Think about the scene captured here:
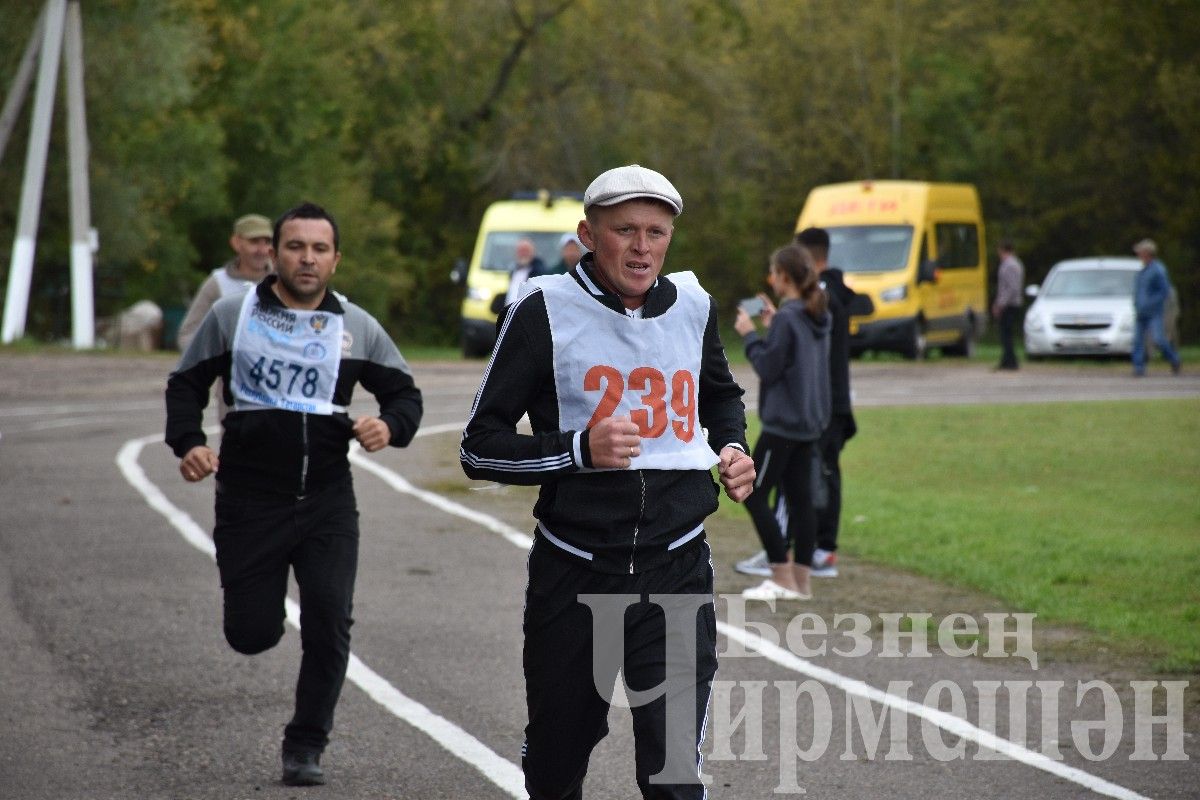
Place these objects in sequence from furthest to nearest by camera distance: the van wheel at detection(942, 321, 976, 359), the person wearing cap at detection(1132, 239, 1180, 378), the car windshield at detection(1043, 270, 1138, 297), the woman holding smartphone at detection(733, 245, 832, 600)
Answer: the van wheel at detection(942, 321, 976, 359) → the car windshield at detection(1043, 270, 1138, 297) → the person wearing cap at detection(1132, 239, 1180, 378) → the woman holding smartphone at detection(733, 245, 832, 600)

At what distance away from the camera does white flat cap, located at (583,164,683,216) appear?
4766mm

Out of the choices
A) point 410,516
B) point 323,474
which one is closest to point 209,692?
point 323,474

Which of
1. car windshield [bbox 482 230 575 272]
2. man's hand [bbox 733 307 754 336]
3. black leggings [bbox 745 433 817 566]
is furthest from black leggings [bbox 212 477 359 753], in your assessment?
car windshield [bbox 482 230 575 272]

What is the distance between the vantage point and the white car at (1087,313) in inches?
1292

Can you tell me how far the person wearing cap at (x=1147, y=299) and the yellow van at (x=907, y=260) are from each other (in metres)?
4.33

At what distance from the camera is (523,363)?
15.9ft

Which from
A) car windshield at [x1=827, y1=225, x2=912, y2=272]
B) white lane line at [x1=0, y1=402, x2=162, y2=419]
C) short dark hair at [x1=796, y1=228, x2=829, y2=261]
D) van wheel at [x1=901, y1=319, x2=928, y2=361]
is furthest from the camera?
car windshield at [x1=827, y1=225, x2=912, y2=272]

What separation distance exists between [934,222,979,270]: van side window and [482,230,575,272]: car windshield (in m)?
6.77

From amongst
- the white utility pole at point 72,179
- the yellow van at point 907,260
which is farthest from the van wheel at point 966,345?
the white utility pole at point 72,179

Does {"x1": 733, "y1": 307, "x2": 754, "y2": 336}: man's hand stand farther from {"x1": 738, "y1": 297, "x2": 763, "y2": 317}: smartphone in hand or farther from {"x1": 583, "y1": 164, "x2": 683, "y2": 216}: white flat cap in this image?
{"x1": 583, "y1": 164, "x2": 683, "y2": 216}: white flat cap

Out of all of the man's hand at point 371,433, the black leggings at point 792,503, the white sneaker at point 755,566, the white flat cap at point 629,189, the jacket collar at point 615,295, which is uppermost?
the white flat cap at point 629,189

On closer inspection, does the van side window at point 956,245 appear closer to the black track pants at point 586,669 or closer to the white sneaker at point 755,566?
the white sneaker at point 755,566

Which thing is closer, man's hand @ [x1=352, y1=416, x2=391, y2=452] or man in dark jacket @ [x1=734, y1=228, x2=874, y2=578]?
man's hand @ [x1=352, y1=416, x2=391, y2=452]

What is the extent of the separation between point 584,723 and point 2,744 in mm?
3042
